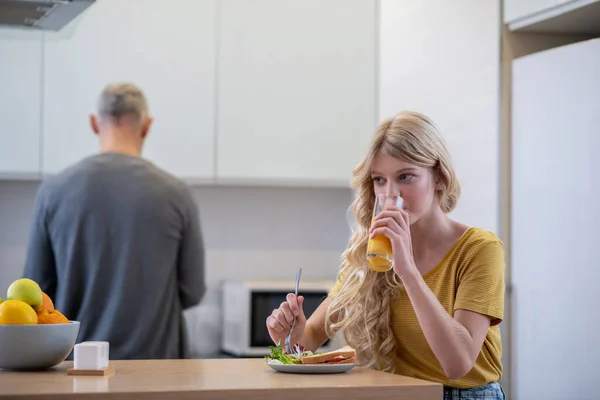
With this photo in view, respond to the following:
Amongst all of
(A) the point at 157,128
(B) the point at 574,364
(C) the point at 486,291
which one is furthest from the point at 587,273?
(A) the point at 157,128

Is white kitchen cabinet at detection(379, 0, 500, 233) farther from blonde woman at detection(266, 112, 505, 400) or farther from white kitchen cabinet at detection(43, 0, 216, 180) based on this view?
blonde woman at detection(266, 112, 505, 400)

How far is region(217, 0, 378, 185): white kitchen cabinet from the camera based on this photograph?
3898mm

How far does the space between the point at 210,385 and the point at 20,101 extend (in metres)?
2.46

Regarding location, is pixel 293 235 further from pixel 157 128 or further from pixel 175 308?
pixel 175 308

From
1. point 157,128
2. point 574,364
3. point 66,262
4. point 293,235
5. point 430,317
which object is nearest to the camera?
point 430,317

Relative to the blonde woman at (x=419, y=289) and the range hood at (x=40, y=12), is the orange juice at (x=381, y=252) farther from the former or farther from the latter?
the range hood at (x=40, y=12)

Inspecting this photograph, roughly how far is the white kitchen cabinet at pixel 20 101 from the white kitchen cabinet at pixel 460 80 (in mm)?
1447

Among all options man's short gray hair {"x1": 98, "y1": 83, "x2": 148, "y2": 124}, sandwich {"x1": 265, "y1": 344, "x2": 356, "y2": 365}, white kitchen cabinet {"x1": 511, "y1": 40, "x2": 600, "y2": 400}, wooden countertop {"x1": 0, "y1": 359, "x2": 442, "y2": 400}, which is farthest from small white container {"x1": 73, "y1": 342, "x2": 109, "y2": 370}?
white kitchen cabinet {"x1": 511, "y1": 40, "x2": 600, "y2": 400}

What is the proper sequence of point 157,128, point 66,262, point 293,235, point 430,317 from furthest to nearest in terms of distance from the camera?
1. point 293,235
2. point 157,128
3. point 66,262
4. point 430,317

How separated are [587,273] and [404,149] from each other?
1.14m

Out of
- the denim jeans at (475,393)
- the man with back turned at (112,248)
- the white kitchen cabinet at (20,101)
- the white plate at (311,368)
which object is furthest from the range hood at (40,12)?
the denim jeans at (475,393)

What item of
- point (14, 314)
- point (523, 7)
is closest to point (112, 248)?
point (14, 314)

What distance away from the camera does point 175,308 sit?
2.91 m

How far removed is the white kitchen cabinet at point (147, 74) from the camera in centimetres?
371
